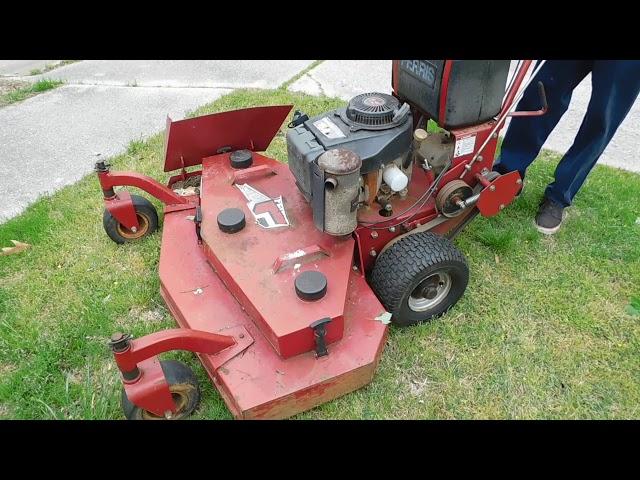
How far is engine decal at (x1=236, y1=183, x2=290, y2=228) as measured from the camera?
213cm

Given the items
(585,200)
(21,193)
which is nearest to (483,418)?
(585,200)

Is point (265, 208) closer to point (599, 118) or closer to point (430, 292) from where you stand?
point (430, 292)

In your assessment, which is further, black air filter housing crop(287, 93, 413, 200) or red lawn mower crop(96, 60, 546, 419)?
black air filter housing crop(287, 93, 413, 200)

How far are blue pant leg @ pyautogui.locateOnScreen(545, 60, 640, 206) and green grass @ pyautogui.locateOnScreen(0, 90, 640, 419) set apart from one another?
24 centimetres

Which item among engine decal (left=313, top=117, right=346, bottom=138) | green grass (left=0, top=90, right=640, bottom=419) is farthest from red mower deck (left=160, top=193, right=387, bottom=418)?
engine decal (left=313, top=117, right=346, bottom=138)

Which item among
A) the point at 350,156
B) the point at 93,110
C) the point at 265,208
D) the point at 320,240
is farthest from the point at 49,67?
the point at 350,156

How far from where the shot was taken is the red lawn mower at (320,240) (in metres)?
1.78

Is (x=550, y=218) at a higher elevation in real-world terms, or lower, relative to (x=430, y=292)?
lower

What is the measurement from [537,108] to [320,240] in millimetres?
1301

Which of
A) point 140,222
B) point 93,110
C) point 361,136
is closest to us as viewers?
point 361,136

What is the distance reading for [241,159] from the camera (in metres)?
2.46

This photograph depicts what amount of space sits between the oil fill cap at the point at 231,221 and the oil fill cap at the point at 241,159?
1.30 ft

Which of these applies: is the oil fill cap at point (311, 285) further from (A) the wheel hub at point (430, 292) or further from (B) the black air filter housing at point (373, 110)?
(B) the black air filter housing at point (373, 110)

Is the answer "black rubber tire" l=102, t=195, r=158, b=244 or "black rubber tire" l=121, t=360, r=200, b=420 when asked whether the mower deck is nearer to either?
"black rubber tire" l=121, t=360, r=200, b=420
